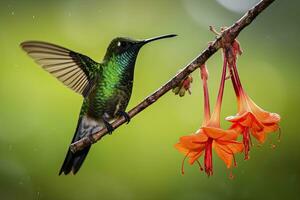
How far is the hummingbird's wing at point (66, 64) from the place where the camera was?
116 inches

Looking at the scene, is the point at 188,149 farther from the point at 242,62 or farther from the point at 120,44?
the point at 242,62

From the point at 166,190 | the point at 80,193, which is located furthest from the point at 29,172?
the point at 166,190

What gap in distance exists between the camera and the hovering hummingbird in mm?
3199

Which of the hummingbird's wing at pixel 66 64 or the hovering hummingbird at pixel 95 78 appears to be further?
the hovering hummingbird at pixel 95 78

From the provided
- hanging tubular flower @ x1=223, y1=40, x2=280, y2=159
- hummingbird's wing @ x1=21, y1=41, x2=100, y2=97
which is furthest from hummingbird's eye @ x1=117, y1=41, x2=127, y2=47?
hanging tubular flower @ x1=223, y1=40, x2=280, y2=159

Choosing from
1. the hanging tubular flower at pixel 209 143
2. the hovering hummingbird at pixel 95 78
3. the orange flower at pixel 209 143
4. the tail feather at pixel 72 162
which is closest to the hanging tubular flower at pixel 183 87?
the hanging tubular flower at pixel 209 143

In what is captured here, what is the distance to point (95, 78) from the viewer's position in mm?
3541

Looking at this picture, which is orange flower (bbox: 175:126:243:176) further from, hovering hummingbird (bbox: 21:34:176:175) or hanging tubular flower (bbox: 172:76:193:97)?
hovering hummingbird (bbox: 21:34:176:175)

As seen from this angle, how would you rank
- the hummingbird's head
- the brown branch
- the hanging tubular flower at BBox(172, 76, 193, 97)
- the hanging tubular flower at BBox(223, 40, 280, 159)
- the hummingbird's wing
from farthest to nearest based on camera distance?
the hummingbird's head → the hummingbird's wing → the hanging tubular flower at BBox(172, 76, 193, 97) → the hanging tubular flower at BBox(223, 40, 280, 159) → the brown branch

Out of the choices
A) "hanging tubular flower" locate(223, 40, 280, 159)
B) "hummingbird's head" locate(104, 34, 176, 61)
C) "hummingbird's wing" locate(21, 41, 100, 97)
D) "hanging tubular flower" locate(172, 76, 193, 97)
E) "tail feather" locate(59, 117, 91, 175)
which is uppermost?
"hummingbird's head" locate(104, 34, 176, 61)

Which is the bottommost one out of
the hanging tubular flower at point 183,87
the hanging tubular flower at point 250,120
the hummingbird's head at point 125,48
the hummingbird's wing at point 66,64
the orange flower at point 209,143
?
the orange flower at point 209,143

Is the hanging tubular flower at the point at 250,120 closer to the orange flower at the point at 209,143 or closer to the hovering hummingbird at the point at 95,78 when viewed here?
the orange flower at the point at 209,143

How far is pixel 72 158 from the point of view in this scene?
3.32 m

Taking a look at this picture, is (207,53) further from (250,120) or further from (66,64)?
(66,64)
